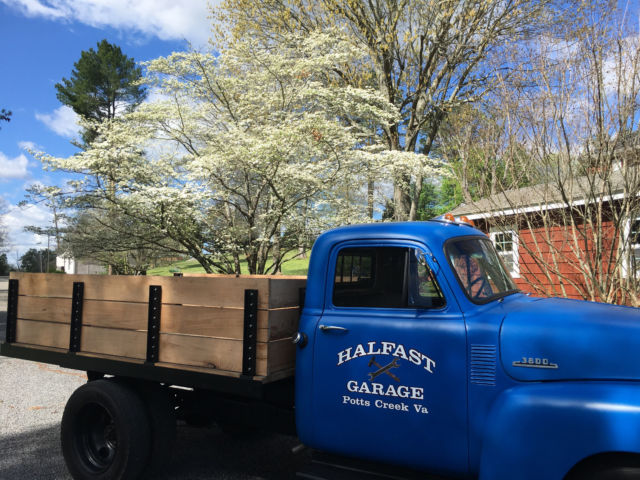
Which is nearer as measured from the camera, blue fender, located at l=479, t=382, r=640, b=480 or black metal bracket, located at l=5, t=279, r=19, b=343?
blue fender, located at l=479, t=382, r=640, b=480

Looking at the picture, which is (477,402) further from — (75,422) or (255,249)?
(255,249)

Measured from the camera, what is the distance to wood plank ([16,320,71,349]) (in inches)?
154

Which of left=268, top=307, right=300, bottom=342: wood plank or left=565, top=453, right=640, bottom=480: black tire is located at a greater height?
left=268, top=307, right=300, bottom=342: wood plank

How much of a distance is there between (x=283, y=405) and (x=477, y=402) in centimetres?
145

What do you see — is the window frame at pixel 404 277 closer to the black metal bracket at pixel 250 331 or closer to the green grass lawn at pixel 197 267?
the black metal bracket at pixel 250 331

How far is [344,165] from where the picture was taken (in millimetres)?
11516

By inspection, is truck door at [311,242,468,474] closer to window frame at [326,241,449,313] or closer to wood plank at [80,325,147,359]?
window frame at [326,241,449,313]

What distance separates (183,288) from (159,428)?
111 cm

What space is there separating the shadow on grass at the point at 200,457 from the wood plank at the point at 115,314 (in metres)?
1.27

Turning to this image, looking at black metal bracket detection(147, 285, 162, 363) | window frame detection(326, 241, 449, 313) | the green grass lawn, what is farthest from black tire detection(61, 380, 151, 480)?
the green grass lawn

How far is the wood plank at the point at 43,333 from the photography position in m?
3.90

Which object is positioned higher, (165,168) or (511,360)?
(165,168)

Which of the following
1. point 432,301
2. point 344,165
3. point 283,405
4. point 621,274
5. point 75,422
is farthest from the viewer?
point 344,165

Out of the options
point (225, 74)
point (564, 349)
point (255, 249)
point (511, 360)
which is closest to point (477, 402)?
point (511, 360)
